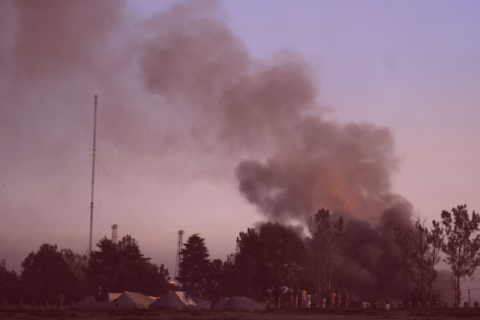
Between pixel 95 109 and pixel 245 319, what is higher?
pixel 95 109

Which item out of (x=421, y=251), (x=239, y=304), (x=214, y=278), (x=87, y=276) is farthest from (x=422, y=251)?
(x=87, y=276)

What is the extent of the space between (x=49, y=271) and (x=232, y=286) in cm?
4407

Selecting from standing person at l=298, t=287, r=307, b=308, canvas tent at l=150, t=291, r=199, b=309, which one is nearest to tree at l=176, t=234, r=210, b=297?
canvas tent at l=150, t=291, r=199, b=309

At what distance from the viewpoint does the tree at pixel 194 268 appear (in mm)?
126750

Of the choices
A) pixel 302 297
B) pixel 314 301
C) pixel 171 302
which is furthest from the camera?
pixel 314 301

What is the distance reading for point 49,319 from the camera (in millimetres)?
45594

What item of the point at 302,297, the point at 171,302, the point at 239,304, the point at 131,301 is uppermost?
the point at 302,297

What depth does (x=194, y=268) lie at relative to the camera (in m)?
127

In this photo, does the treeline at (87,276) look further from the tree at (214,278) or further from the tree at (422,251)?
the tree at (422,251)

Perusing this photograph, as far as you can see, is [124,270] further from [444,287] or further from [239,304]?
[444,287]

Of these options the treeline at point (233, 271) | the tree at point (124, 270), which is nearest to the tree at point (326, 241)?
the treeline at point (233, 271)

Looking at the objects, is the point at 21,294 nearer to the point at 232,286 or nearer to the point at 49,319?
the point at 232,286

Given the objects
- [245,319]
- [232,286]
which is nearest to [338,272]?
[232,286]

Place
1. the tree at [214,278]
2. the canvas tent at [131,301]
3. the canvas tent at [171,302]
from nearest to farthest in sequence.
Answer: the canvas tent at [171,302]
the canvas tent at [131,301]
the tree at [214,278]
